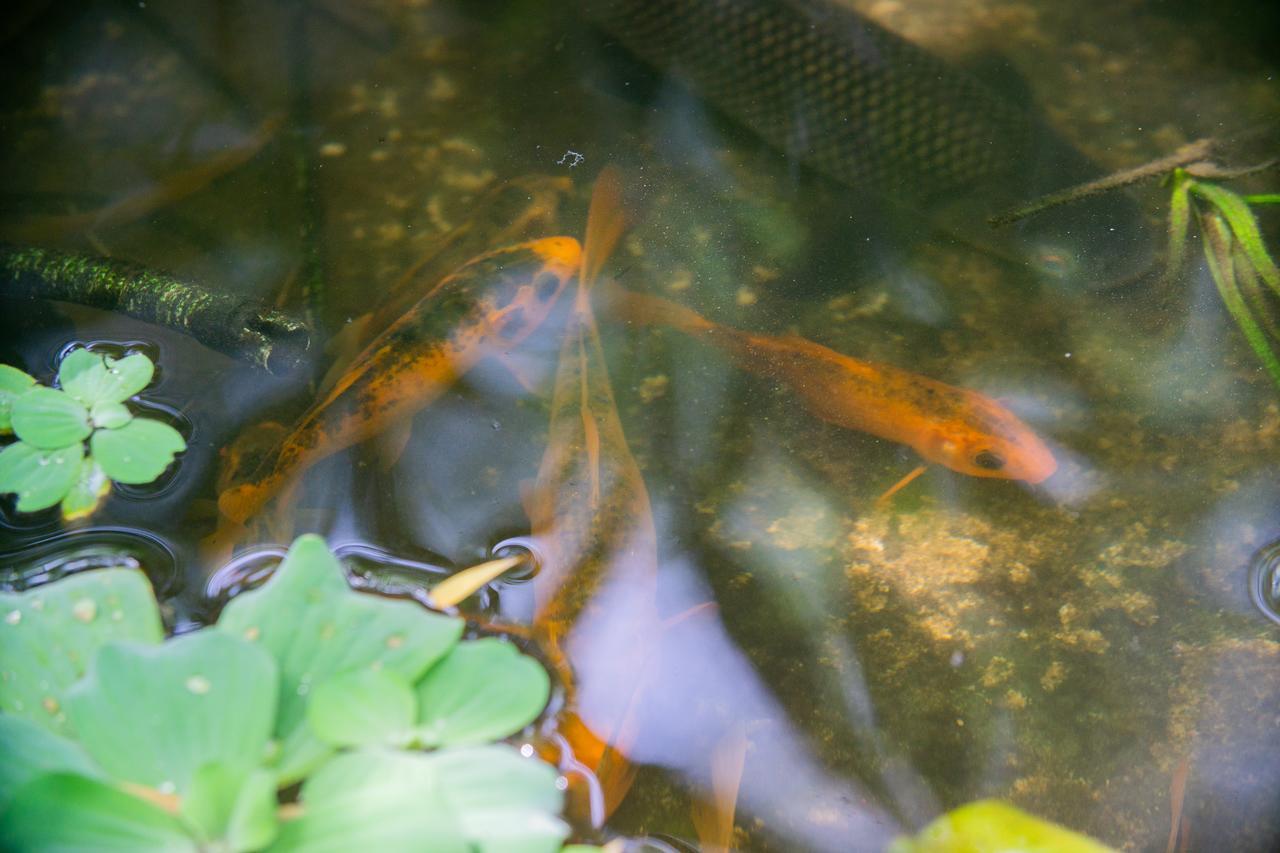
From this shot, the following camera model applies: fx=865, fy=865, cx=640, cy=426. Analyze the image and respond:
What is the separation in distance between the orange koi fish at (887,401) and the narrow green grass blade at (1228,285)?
0.62m

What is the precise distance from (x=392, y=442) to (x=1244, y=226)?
7.63ft

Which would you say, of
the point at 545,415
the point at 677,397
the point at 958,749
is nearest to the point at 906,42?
the point at 677,397

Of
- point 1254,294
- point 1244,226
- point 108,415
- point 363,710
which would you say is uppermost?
point 1244,226

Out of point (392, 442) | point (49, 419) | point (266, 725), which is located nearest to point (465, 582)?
point (392, 442)

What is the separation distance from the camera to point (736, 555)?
6.53 ft

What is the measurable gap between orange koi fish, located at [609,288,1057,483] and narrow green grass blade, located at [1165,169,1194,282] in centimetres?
72

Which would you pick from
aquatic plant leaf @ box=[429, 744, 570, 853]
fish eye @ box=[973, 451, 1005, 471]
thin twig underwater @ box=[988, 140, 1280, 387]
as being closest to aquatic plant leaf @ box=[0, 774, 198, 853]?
aquatic plant leaf @ box=[429, 744, 570, 853]

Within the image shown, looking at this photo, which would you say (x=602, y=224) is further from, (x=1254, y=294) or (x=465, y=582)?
(x=1254, y=294)

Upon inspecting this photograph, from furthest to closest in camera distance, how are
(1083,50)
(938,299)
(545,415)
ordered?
(1083,50), (938,299), (545,415)

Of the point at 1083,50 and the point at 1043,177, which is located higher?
the point at 1083,50

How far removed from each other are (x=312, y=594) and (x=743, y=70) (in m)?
2.40

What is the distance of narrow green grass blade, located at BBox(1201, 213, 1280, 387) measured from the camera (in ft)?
7.10

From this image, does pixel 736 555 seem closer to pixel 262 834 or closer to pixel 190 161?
pixel 262 834

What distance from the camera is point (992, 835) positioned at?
156cm
